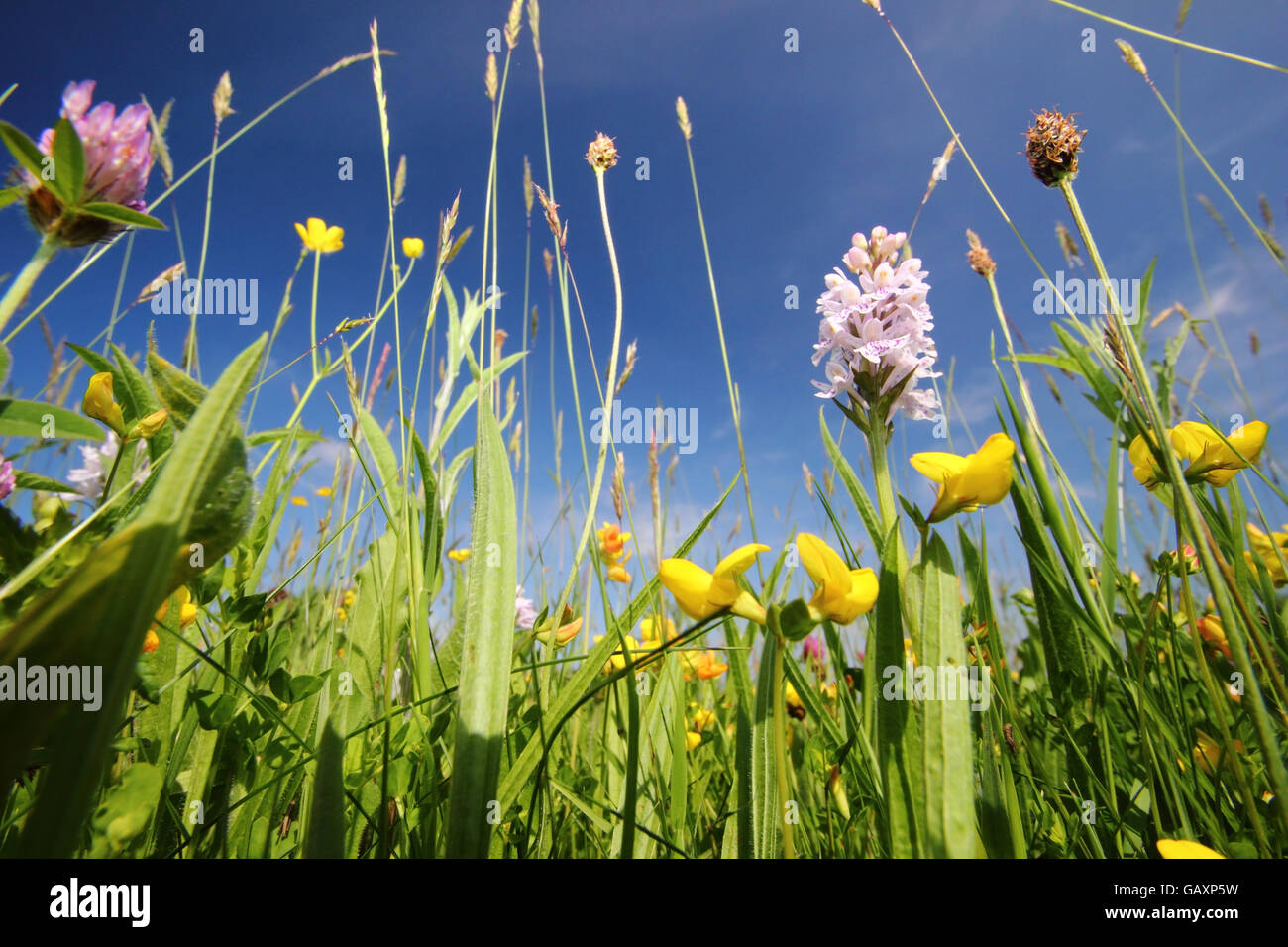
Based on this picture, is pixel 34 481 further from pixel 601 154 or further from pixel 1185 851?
pixel 1185 851

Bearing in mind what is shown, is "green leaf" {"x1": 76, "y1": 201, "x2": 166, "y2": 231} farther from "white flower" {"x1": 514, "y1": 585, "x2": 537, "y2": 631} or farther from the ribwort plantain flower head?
"white flower" {"x1": 514, "y1": 585, "x2": 537, "y2": 631}

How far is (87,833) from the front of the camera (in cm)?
76

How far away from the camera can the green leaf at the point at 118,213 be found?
2.12 ft

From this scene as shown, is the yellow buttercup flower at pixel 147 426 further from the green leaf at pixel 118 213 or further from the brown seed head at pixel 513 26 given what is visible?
the brown seed head at pixel 513 26

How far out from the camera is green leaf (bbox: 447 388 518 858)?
0.68 m

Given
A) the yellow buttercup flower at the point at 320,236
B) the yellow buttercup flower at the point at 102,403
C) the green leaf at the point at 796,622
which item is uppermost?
the yellow buttercup flower at the point at 320,236

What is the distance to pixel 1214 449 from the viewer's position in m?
1.12

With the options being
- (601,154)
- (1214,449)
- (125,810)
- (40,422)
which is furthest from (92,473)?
(1214,449)

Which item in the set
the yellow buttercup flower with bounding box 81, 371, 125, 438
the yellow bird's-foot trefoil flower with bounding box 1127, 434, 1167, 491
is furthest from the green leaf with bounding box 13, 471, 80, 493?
the yellow bird's-foot trefoil flower with bounding box 1127, 434, 1167, 491

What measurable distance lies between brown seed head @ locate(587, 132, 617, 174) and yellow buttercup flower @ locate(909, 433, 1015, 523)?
3.53 ft

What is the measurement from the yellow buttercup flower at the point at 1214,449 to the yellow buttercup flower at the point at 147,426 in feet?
5.78

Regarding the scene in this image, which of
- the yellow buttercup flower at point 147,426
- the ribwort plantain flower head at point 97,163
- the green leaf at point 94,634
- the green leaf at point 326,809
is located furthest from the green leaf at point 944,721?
the yellow buttercup flower at point 147,426
